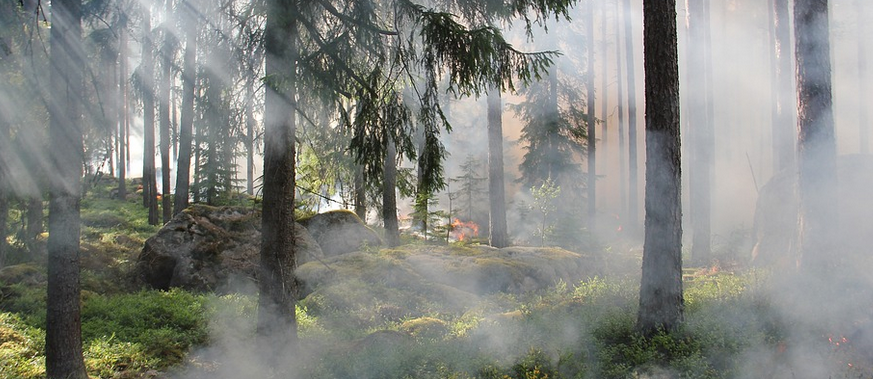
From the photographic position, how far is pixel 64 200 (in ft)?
20.1

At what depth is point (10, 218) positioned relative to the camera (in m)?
14.6

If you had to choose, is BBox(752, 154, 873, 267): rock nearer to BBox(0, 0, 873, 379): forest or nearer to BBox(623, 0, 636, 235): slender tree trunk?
BBox(0, 0, 873, 379): forest

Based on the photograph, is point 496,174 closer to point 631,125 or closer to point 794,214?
point 794,214

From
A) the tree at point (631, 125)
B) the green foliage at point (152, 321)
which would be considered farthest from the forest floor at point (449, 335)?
the tree at point (631, 125)

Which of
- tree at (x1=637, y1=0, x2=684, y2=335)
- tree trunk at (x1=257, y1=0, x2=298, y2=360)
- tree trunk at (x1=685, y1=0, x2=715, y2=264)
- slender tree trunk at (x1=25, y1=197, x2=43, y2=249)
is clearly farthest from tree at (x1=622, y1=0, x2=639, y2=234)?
slender tree trunk at (x1=25, y1=197, x2=43, y2=249)

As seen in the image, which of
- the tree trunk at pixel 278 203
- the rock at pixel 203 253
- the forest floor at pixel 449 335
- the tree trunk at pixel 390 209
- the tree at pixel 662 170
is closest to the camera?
the forest floor at pixel 449 335

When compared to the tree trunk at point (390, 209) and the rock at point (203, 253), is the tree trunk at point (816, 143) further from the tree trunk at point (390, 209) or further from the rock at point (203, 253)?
the rock at point (203, 253)

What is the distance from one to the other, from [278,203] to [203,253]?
5.43 meters

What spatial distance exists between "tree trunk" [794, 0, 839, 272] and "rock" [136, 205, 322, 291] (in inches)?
424

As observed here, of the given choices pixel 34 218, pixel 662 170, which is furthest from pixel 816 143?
pixel 34 218

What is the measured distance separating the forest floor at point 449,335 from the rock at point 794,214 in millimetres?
2396

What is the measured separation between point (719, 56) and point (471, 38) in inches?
1533

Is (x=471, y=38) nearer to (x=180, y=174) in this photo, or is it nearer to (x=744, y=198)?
(x=180, y=174)

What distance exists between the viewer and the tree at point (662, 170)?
742 centimetres
